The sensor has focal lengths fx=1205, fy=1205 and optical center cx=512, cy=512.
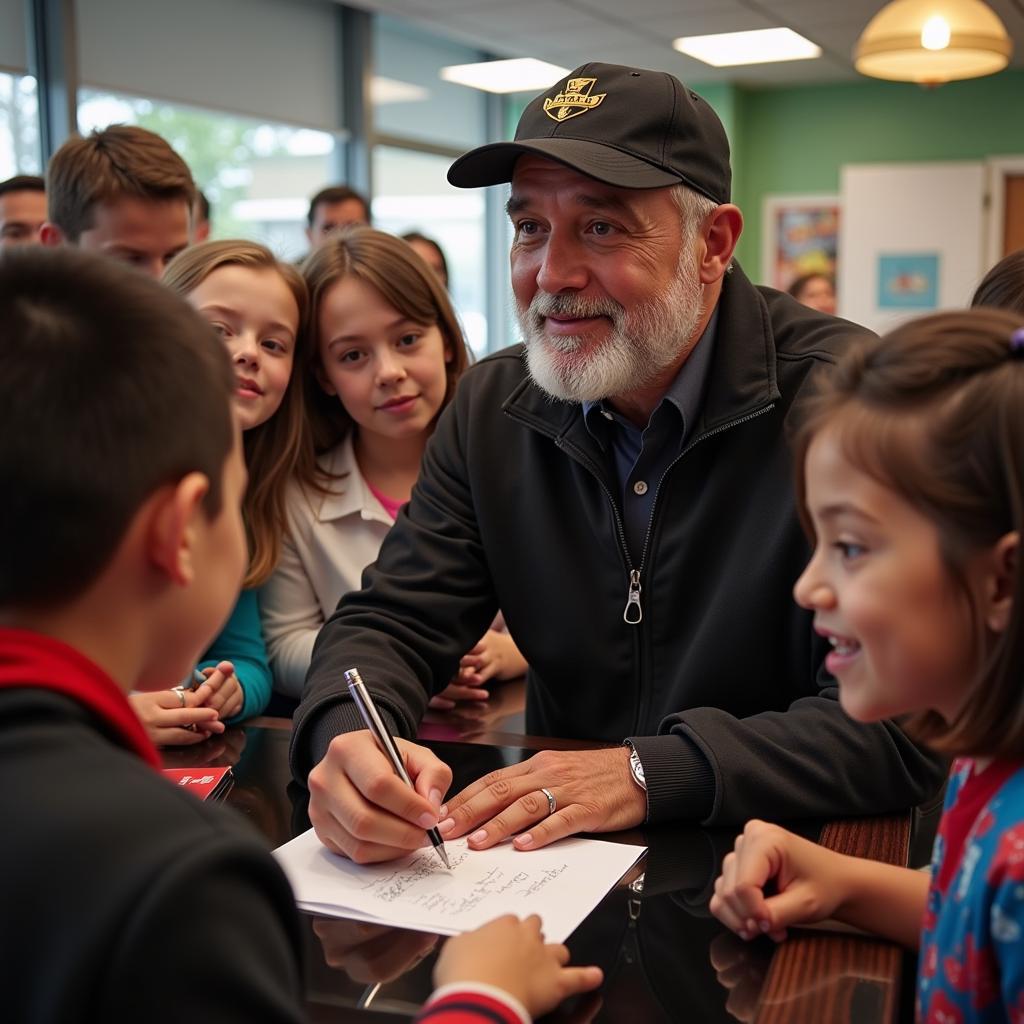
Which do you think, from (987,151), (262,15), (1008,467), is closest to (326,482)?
(1008,467)

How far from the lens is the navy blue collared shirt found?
4.98 feet

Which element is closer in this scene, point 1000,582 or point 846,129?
point 1000,582

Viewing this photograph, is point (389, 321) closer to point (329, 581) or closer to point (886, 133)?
point (329, 581)

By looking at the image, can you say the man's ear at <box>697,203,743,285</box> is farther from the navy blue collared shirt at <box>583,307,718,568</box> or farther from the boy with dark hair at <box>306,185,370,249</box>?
the boy with dark hair at <box>306,185,370,249</box>

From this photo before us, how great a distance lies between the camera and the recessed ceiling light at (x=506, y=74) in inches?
292

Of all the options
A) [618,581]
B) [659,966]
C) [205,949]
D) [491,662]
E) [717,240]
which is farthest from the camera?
[491,662]

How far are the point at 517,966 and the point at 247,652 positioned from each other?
3.59 ft

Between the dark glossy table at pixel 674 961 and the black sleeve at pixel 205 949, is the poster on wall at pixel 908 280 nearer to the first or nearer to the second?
the dark glossy table at pixel 674 961

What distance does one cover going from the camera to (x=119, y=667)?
0.72m

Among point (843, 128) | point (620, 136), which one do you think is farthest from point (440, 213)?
point (620, 136)

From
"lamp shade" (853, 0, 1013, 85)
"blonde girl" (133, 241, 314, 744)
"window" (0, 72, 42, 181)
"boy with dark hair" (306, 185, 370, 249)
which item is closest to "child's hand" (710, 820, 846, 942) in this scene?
"blonde girl" (133, 241, 314, 744)

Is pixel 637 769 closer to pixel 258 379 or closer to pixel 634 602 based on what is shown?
pixel 634 602

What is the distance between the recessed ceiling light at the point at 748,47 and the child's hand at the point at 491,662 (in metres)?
5.41

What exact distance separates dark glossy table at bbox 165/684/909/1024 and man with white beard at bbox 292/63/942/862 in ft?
0.99
